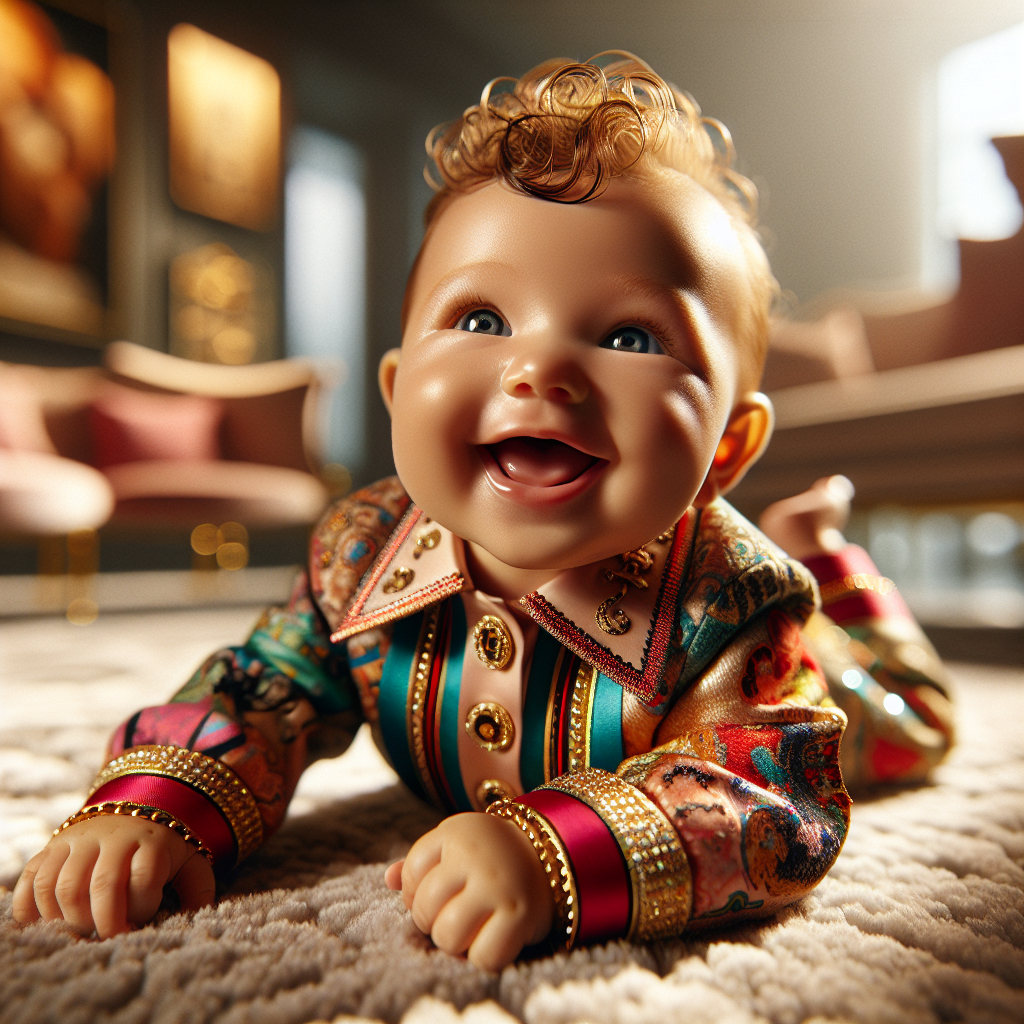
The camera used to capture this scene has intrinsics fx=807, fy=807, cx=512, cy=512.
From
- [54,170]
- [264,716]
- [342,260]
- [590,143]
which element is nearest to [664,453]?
[590,143]

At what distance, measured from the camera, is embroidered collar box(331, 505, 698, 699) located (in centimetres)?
40

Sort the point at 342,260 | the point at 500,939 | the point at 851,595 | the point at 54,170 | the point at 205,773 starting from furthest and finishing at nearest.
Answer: the point at 342,260
the point at 54,170
the point at 851,595
the point at 205,773
the point at 500,939

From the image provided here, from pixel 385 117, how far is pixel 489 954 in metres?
4.20

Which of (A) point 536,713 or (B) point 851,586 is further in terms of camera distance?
(B) point 851,586

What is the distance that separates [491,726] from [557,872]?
0.40ft

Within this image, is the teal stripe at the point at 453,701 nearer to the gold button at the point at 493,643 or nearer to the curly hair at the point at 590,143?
the gold button at the point at 493,643

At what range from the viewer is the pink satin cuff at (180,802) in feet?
1.23

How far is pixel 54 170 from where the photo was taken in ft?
9.02

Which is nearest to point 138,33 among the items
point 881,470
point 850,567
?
point 881,470

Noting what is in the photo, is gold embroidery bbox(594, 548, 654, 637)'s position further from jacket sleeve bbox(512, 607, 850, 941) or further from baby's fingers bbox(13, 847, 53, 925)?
baby's fingers bbox(13, 847, 53, 925)

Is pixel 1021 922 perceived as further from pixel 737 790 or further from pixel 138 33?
pixel 138 33

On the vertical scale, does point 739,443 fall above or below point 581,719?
above

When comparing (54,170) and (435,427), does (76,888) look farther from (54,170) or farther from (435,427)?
(54,170)

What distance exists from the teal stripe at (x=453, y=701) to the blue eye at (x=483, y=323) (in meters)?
0.15
